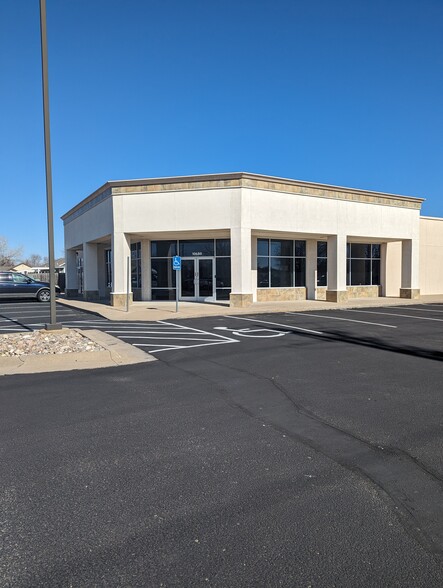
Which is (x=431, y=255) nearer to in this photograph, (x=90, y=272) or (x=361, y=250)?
(x=361, y=250)

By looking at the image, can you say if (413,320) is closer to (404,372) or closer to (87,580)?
(404,372)

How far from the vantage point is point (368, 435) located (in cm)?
448

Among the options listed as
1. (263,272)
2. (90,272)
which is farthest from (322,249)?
(90,272)

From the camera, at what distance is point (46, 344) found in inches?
382

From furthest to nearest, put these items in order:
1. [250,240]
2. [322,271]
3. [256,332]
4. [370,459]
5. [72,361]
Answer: [322,271], [250,240], [256,332], [72,361], [370,459]

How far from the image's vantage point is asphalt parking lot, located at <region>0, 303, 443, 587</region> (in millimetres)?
2523

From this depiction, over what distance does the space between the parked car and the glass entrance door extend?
27.2 ft

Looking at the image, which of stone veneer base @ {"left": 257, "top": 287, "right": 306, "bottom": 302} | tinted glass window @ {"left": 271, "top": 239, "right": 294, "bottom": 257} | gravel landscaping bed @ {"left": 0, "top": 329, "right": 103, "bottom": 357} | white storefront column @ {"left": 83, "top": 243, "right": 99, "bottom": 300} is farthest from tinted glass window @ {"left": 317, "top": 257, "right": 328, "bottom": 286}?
gravel landscaping bed @ {"left": 0, "top": 329, "right": 103, "bottom": 357}

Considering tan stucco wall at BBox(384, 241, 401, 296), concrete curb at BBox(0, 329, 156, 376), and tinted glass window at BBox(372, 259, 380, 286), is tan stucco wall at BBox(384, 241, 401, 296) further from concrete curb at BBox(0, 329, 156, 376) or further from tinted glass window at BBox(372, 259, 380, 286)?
concrete curb at BBox(0, 329, 156, 376)

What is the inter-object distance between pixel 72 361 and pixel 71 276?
23554mm

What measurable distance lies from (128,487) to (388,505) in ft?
6.36

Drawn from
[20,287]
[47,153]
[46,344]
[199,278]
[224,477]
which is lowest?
[224,477]

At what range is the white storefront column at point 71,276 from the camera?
30.3 meters

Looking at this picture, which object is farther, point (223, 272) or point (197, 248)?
point (197, 248)
